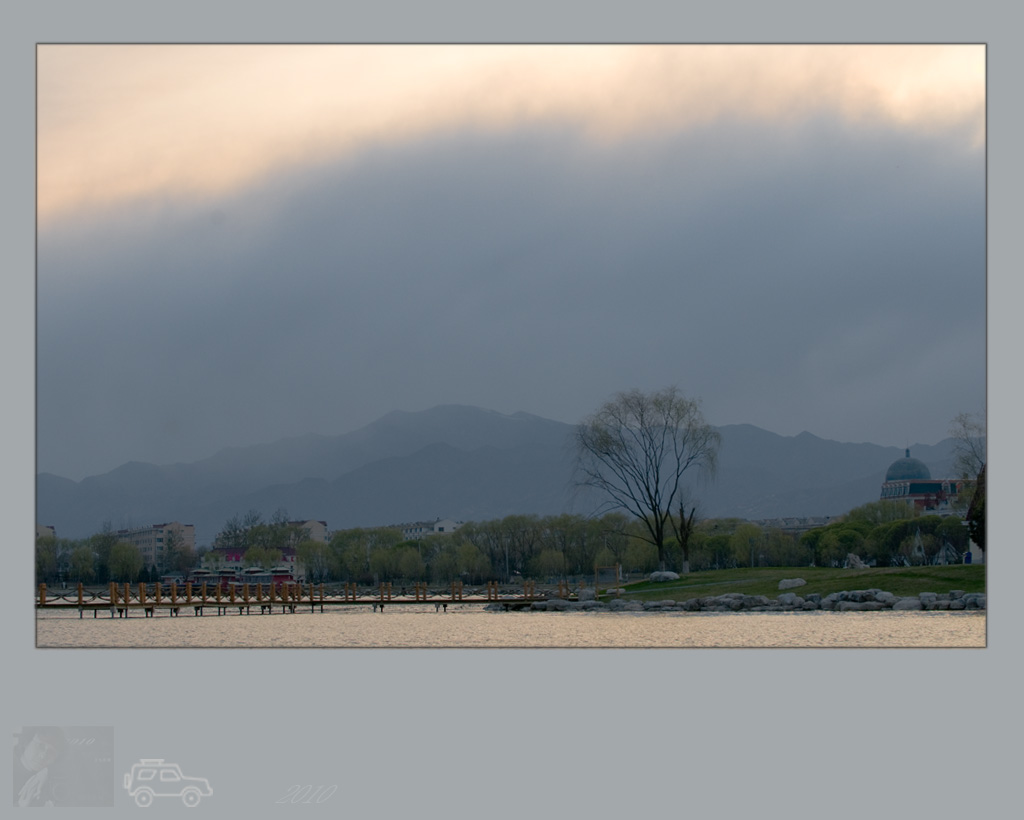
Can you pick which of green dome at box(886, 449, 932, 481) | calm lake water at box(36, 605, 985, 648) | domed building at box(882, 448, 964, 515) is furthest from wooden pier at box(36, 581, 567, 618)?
green dome at box(886, 449, 932, 481)

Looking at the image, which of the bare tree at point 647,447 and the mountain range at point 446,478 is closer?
the bare tree at point 647,447

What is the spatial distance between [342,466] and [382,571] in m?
11.8

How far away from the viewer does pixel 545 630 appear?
2316 centimetres

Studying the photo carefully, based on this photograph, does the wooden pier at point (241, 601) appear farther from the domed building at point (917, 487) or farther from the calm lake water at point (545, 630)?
the domed building at point (917, 487)

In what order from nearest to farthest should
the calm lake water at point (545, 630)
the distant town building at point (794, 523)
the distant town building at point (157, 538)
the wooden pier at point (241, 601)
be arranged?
the calm lake water at point (545, 630)
the wooden pier at point (241, 601)
the distant town building at point (157, 538)
the distant town building at point (794, 523)

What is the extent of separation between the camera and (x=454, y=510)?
5856 cm

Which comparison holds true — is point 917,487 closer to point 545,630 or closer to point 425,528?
point 425,528

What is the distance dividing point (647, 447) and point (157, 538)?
73.4ft

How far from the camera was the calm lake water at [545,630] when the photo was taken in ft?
63.4

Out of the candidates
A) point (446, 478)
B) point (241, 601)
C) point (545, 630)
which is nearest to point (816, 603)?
point (545, 630)

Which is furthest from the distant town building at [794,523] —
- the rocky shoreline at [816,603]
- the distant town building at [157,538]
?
the distant town building at [157,538]

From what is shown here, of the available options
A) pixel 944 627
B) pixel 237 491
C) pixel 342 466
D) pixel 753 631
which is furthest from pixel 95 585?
pixel 944 627

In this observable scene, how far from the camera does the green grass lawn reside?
24.8 metres
